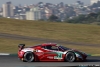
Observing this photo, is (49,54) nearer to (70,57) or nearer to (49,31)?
(70,57)

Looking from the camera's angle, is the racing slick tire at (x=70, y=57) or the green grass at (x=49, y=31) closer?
the racing slick tire at (x=70, y=57)

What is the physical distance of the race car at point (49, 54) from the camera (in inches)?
682

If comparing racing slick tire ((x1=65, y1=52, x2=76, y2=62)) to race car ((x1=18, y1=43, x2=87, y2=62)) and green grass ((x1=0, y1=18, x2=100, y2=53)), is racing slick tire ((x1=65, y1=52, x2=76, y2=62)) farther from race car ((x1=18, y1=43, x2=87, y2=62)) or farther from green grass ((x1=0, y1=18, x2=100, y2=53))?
green grass ((x1=0, y1=18, x2=100, y2=53))

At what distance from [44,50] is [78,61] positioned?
1727 mm

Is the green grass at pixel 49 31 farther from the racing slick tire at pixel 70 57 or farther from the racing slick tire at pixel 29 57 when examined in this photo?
the racing slick tire at pixel 70 57

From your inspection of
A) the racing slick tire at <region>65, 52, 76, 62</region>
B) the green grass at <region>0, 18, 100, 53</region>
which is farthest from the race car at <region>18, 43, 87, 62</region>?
the green grass at <region>0, 18, 100, 53</region>

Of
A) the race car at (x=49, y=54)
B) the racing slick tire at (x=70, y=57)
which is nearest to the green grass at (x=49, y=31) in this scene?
the race car at (x=49, y=54)

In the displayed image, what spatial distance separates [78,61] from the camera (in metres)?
17.5

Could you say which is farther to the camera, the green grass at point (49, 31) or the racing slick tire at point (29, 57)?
the green grass at point (49, 31)

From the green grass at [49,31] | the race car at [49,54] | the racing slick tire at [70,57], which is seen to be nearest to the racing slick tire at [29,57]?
the race car at [49,54]

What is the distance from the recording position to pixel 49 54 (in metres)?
17.5

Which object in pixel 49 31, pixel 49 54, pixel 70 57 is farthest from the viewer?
pixel 49 31

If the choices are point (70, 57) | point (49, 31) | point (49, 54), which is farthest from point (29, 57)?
point (49, 31)

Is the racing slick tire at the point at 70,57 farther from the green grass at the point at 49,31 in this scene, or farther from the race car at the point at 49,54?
the green grass at the point at 49,31
